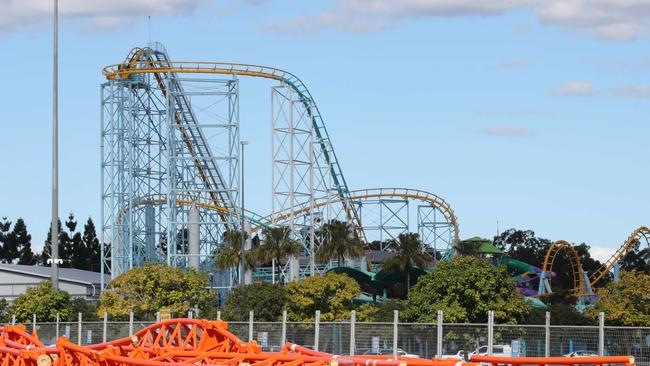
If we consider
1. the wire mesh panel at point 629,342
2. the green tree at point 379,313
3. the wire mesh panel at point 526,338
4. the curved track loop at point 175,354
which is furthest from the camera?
the green tree at point 379,313

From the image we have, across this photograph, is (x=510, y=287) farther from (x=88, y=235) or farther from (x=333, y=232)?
(x=88, y=235)

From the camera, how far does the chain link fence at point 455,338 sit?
68.4 feet

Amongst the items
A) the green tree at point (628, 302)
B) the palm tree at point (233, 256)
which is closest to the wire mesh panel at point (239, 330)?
the green tree at point (628, 302)

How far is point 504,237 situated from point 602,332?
A: 427 ft

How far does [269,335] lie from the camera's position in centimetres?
2761

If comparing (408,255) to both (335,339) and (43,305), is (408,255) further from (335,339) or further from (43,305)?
(335,339)

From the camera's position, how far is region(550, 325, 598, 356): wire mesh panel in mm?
21250

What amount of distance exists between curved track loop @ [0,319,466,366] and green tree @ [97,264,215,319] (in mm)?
34168

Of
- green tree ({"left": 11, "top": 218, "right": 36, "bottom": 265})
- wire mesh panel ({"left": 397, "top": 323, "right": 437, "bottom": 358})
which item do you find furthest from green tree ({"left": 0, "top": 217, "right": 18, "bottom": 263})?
wire mesh panel ({"left": 397, "top": 323, "right": 437, "bottom": 358})

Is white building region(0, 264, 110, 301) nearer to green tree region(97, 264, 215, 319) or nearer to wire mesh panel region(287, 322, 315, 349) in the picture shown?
green tree region(97, 264, 215, 319)

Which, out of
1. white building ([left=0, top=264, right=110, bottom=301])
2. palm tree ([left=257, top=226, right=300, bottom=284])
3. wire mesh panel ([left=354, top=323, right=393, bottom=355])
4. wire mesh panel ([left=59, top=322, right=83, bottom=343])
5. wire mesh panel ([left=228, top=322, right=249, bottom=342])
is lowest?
white building ([left=0, top=264, right=110, bottom=301])

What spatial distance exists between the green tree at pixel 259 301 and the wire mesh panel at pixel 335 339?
21464mm

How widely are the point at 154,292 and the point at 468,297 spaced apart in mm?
14505

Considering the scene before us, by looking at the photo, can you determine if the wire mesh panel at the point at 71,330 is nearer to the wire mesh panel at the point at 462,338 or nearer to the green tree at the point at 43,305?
the green tree at the point at 43,305
